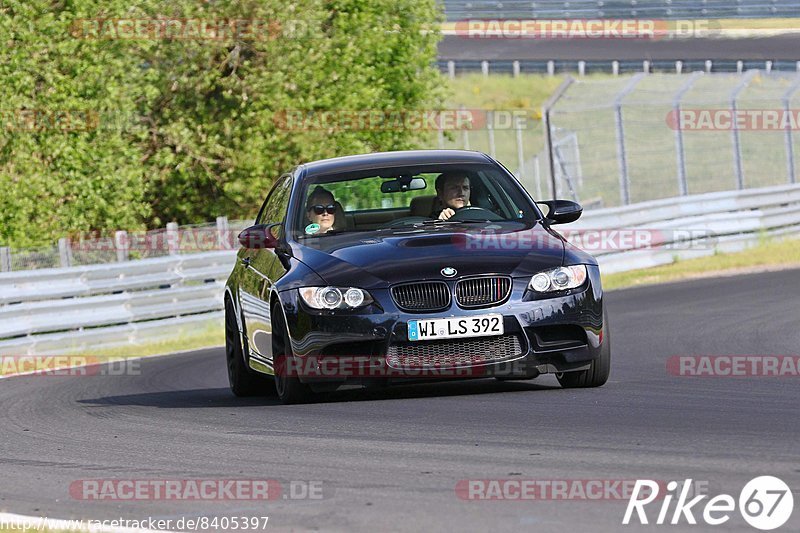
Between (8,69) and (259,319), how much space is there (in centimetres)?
1770

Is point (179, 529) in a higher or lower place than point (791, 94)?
higher

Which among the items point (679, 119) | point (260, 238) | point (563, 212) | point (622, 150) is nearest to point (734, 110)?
point (679, 119)

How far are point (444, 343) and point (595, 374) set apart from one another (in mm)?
1037

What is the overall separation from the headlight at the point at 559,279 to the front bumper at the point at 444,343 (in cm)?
4

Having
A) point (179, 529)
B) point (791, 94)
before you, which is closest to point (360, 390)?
point (179, 529)

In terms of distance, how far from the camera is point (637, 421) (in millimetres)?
7676

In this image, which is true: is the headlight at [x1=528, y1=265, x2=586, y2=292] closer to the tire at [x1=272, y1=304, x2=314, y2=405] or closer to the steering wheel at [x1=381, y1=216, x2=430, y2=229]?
the steering wheel at [x1=381, y1=216, x2=430, y2=229]

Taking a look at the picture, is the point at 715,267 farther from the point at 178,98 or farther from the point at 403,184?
the point at 403,184

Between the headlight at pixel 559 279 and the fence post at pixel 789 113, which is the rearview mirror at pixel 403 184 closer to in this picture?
the headlight at pixel 559 279

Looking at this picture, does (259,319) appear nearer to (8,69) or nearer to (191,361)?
(191,361)

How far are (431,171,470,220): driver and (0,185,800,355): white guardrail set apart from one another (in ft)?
28.6

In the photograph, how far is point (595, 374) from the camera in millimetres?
9367

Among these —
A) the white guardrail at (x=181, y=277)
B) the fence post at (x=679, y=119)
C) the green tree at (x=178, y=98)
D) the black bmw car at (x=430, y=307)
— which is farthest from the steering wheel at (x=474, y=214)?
the green tree at (x=178, y=98)

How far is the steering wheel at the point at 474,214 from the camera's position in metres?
10.1
